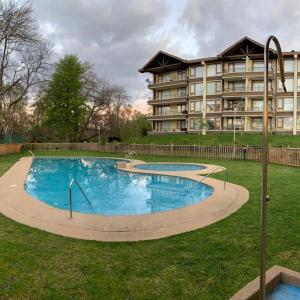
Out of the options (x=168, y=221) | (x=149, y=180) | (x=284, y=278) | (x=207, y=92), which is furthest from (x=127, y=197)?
(x=207, y=92)

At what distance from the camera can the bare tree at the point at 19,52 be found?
25.7 m

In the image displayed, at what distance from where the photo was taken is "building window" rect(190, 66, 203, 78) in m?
41.7

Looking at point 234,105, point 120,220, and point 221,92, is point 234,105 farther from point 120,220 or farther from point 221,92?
point 120,220

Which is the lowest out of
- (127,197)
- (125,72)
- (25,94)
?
(127,197)

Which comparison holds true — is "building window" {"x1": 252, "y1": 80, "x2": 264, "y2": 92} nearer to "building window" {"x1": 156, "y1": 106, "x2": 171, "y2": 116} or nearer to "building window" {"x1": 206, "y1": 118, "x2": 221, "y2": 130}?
"building window" {"x1": 206, "y1": 118, "x2": 221, "y2": 130}

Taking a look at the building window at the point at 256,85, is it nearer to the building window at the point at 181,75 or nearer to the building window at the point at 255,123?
the building window at the point at 255,123

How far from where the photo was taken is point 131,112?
6575 cm

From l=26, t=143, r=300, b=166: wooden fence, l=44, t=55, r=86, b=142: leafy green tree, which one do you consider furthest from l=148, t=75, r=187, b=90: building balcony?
l=26, t=143, r=300, b=166: wooden fence

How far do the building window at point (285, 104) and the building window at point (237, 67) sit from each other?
6065 millimetres

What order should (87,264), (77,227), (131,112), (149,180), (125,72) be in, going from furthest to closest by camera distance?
(131,112)
(125,72)
(149,180)
(77,227)
(87,264)

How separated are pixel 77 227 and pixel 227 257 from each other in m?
3.41

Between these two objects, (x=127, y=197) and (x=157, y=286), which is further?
(x=127, y=197)

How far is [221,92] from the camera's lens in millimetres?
39781

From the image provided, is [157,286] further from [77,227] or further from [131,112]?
[131,112]
